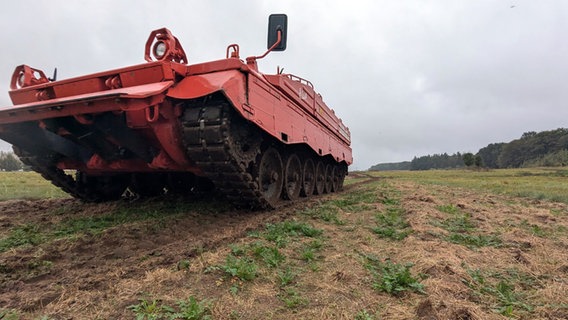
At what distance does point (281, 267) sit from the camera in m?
3.08

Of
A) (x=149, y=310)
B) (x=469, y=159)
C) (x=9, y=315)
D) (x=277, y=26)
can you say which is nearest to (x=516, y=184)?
(x=277, y=26)

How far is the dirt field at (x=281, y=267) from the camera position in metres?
2.30

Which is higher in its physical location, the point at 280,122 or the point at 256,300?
the point at 280,122

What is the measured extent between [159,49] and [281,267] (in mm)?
3434

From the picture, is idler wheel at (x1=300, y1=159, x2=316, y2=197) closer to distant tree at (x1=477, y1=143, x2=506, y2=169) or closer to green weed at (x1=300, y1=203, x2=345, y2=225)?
green weed at (x1=300, y1=203, x2=345, y2=225)

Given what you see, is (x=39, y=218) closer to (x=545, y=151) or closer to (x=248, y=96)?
(x=248, y=96)

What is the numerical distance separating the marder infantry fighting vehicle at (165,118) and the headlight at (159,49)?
0.01 metres

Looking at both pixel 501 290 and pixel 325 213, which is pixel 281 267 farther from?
pixel 325 213

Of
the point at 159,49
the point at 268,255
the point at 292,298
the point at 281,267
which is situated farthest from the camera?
the point at 159,49

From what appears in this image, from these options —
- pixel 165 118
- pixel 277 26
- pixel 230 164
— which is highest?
pixel 277 26

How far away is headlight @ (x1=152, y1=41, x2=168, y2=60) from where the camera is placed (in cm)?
480

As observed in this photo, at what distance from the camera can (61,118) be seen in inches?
182

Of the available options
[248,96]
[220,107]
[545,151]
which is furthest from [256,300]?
[545,151]

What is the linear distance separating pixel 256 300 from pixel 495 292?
176cm
